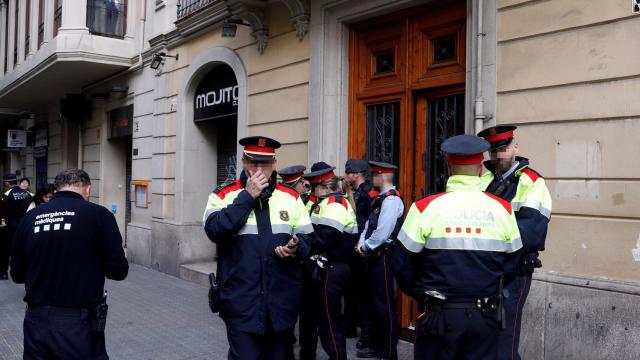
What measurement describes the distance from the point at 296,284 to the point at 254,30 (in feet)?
21.3

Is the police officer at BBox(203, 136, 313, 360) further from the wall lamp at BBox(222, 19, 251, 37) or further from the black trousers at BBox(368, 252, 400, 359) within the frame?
the wall lamp at BBox(222, 19, 251, 37)

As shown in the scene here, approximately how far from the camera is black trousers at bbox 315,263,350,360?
17.8 ft

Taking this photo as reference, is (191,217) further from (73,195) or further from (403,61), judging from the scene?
(73,195)

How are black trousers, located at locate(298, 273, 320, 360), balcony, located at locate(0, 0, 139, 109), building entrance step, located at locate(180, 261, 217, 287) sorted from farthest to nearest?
balcony, located at locate(0, 0, 139, 109), building entrance step, located at locate(180, 261, 217, 287), black trousers, located at locate(298, 273, 320, 360)

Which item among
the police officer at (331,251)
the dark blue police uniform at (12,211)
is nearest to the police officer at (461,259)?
the police officer at (331,251)

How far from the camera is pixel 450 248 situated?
10.7 ft

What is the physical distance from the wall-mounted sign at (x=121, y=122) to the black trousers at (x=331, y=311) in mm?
9973

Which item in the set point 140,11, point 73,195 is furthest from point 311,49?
point 140,11

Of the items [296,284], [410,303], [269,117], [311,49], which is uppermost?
[311,49]

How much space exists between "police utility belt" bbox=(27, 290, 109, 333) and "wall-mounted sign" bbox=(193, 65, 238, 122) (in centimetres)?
694

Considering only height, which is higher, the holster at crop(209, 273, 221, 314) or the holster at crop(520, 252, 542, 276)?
the holster at crop(520, 252, 542, 276)

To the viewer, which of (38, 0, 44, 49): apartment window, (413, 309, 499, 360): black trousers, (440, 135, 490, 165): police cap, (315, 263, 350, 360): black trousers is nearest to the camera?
(413, 309, 499, 360): black trousers

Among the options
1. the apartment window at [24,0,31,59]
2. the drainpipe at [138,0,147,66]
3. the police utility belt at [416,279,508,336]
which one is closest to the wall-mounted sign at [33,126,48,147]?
the apartment window at [24,0,31,59]

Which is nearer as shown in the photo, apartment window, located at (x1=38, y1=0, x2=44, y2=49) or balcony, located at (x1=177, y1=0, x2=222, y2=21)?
balcony, located at (x1=177, y1=0, x2=222, y2=21)
